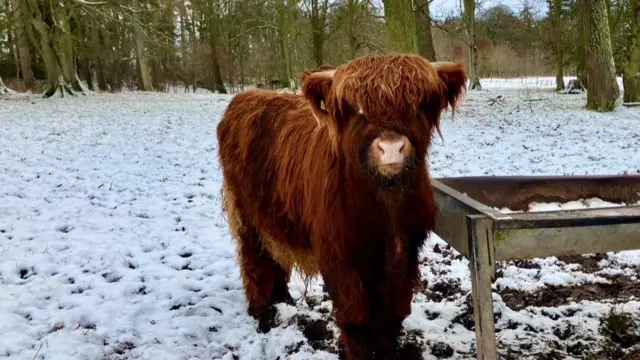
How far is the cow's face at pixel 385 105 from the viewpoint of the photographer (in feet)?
6.45

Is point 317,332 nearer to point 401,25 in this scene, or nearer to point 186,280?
point 186,280

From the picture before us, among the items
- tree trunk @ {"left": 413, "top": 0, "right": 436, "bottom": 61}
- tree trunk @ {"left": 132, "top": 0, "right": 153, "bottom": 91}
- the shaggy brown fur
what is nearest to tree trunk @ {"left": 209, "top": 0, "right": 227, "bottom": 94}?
tree trunk @ {"left": 132, "top": 0, "right": 153, "bottom": 91}

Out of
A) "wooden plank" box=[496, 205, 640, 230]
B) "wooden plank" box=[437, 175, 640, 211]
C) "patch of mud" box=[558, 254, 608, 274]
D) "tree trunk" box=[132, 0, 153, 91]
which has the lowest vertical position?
"patch of mud" box=[558, 254, 608, 274]

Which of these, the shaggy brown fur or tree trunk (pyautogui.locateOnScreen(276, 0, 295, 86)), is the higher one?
tree trunk (pyautogui.locateOnScreen(276, 0, 295, 86))

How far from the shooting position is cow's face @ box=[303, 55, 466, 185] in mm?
1966

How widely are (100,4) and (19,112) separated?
4460 mm

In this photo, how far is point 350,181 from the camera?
2324mm

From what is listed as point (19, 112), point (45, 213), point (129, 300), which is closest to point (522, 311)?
point (129, 300)

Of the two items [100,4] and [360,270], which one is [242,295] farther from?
[100,4]

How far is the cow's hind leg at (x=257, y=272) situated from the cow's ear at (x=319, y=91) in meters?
1.38

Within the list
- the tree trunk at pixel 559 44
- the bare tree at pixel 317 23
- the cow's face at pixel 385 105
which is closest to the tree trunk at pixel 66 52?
the bare tree at pixel 317 23

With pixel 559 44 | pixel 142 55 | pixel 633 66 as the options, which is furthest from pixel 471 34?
pixel 142 55

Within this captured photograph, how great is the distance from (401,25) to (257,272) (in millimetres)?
7473

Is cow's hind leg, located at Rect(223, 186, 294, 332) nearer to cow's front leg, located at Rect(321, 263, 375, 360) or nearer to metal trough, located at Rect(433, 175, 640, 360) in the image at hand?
cow's front leg, located at Rect(321, 263, 375, 360)
